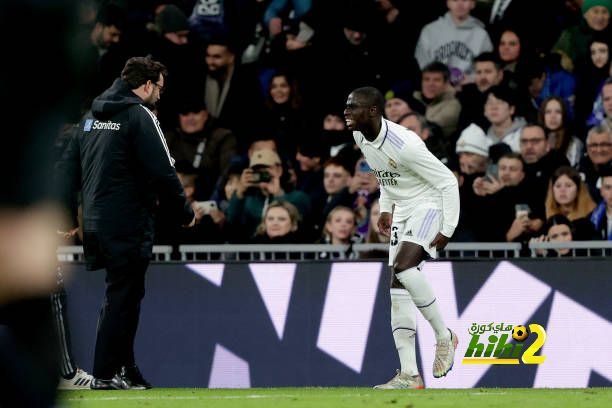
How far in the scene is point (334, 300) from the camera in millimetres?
9812

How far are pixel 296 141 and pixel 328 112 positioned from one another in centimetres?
50

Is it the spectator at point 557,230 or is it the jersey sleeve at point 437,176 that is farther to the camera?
the spectator at point 557,230

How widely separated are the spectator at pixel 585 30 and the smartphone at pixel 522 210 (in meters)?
2.03

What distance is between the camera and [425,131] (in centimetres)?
1141

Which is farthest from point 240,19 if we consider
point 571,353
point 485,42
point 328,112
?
point 571,353

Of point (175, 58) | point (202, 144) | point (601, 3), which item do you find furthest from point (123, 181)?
point (601, 3)

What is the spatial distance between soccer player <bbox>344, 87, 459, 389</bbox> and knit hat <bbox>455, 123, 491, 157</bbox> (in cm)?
320

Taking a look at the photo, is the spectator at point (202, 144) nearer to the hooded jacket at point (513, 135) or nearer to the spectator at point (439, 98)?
the spectator at point (439, 98)

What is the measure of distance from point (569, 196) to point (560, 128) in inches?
41.6

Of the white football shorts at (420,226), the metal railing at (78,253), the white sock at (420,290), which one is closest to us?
the white sock at (420,290)

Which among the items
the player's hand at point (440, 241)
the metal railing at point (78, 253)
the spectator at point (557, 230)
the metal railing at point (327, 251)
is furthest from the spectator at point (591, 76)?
the metal railing at point (78, 253)

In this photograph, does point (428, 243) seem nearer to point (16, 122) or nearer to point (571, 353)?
point (571, 353)

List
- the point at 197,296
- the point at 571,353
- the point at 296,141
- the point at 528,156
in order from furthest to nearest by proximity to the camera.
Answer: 1. the point at 296,141
2. the point at 528,156
3. the point at 197,296
4. the point at 571,353

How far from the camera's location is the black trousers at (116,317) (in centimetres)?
765
